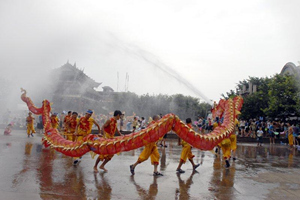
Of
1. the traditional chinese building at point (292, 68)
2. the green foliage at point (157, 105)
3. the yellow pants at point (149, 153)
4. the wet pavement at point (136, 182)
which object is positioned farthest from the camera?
the green foliage at point (157, 105)

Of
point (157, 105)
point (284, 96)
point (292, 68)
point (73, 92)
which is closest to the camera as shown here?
point (284, 96)

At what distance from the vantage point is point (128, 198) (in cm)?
482

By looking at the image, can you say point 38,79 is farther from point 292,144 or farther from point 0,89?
point 292,144

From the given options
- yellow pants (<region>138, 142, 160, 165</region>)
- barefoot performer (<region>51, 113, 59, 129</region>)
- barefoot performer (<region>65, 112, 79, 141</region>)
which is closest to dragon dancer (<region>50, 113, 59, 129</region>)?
barefoot performer (<region>51, 113, 59, 129</region>)

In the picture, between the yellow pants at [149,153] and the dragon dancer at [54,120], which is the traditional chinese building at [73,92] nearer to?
the dragon dancer at [54,120]

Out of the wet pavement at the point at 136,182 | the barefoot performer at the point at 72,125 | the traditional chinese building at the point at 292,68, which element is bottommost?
the wet pavement at the point at 136,182

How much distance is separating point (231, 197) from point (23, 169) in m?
5.01

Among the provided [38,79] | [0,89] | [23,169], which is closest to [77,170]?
[23,169]

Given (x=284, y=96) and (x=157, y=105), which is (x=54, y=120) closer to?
(x=284, y=96)

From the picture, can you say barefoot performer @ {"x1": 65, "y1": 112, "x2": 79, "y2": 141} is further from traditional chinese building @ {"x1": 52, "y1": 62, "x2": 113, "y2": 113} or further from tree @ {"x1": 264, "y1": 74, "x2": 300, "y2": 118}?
traditional chinese building @ {"x1": 52, "y1": 62, "x2": 113, "y2": 113}

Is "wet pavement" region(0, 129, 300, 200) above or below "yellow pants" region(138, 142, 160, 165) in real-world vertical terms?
below

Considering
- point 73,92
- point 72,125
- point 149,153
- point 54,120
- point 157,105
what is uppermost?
point 73,92

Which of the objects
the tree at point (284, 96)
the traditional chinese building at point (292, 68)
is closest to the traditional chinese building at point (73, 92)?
the tree at point (284, 96)

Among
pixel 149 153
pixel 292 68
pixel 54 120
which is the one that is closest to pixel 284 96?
pixel 292 68
